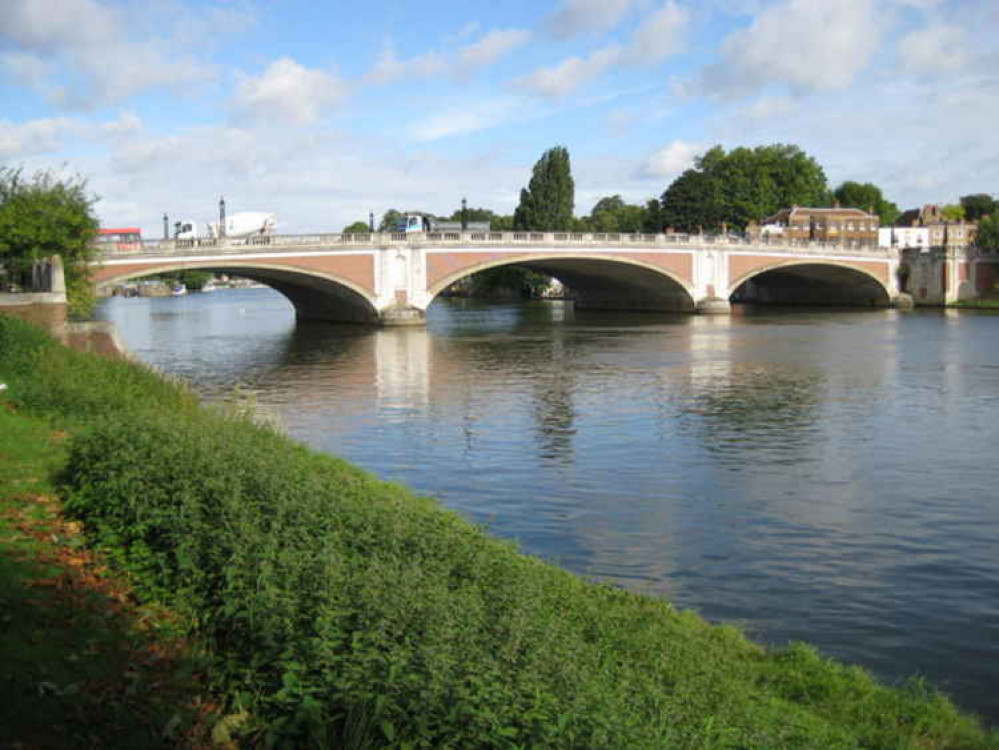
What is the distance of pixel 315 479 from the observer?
8.52m

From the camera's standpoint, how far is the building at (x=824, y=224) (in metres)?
97.4

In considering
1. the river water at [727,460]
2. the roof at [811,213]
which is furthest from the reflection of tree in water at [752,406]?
the roof at [811,213]

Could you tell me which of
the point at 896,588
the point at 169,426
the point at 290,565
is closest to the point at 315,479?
the point at 169,426

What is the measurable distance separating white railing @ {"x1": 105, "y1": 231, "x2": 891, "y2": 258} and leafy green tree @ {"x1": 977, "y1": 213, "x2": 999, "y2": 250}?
7769 mm

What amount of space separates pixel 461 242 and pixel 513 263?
3.90 metres

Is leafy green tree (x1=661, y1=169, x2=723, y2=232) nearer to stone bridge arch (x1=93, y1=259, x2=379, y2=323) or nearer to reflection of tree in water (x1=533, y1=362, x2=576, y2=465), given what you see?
stone bridge arch (x1=93, y1=259, x2=379, y2=323)

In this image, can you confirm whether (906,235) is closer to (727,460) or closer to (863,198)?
(863,198)

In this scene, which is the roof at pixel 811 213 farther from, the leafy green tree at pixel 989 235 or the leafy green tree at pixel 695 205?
the leafy green tree at pixel 989 235

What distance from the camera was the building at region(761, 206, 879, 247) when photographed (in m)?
97.4

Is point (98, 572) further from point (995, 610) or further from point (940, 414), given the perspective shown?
point (940, 414)

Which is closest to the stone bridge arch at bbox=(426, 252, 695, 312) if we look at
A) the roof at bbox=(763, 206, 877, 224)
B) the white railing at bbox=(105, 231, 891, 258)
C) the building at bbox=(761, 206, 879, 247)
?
the white railing at bbox=(105, 231, 891, 258)

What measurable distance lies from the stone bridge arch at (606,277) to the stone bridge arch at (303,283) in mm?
3887

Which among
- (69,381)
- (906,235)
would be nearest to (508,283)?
(906,235)

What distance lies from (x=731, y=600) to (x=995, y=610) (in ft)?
8.49
